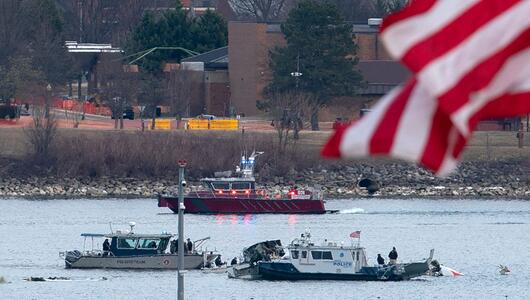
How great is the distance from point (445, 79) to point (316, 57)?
10587 centimetres

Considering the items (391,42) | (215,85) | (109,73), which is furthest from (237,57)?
(391,42)

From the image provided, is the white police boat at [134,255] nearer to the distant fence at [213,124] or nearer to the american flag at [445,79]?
the distant fence at [213,124]

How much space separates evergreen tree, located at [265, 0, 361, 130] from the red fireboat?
71.0 feet

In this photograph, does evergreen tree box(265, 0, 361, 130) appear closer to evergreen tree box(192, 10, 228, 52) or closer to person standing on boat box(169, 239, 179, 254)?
evergreen tree box(192, 10, 228, 52)

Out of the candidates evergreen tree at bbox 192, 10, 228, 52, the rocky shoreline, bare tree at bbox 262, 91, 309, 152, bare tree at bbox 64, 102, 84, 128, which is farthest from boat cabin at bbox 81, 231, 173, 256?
evergreen tree at bbox 192, 10, 228, 52

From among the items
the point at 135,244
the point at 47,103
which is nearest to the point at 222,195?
the point at 135,244

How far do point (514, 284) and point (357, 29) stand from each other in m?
66.2

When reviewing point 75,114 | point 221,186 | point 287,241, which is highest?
point 75,114

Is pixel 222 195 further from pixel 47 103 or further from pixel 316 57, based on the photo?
pixel 47 103

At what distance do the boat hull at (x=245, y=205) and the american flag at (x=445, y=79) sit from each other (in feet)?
271

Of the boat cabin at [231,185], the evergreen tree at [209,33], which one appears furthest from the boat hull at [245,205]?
the evergreen tree at [209,33]

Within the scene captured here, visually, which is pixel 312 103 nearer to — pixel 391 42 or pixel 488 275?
pixel 488 275

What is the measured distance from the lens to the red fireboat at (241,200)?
91.2 metres

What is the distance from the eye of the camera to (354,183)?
109500mm
